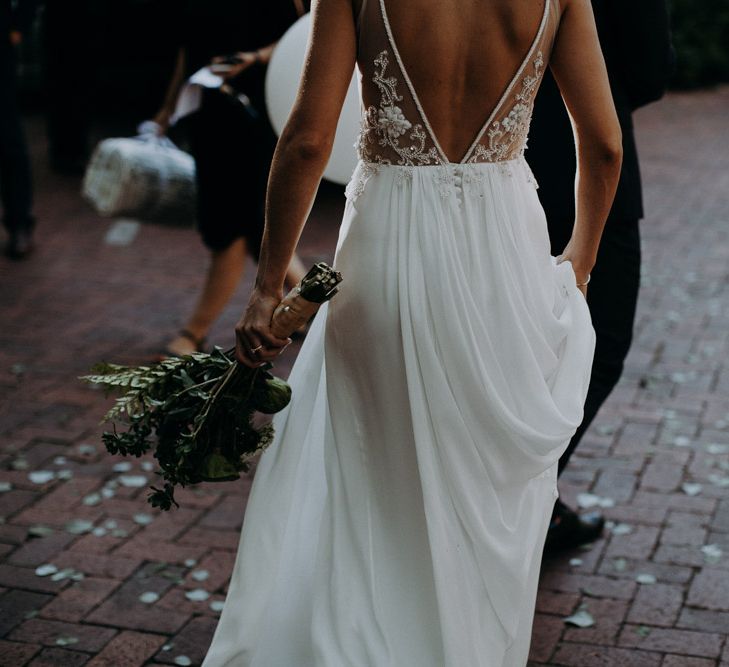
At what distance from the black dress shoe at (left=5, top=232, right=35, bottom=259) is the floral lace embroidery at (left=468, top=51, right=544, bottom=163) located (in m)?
5.60

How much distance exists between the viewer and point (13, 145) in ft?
24.4

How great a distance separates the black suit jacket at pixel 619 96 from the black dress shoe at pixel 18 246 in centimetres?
494

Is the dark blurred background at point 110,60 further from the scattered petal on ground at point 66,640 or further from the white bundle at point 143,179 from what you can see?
the scattered petal on ground at point 66,640

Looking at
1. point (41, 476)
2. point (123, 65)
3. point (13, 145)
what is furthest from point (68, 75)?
point (41, 476)

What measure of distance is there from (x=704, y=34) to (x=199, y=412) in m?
15.2

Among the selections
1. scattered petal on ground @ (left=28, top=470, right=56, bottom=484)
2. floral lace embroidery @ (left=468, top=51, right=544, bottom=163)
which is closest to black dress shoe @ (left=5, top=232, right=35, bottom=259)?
scattered petal on ground @ (left=28, top=470, right=56, bottom=484)

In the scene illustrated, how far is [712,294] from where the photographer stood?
686 cm

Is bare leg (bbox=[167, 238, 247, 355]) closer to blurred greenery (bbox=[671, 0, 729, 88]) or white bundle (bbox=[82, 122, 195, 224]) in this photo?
white bundle (bbox=[82, 122, 195, 224])

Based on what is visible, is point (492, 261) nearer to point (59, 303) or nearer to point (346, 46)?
point (346, 46)

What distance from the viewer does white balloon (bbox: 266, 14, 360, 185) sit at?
3602 millimetres

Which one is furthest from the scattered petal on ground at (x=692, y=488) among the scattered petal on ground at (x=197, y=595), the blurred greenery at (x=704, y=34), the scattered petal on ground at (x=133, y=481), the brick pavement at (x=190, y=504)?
the blurred greenery at (x=704, y=34)

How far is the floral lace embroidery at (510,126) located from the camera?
2.61m

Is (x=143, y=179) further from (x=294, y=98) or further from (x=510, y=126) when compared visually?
(x=510, y=126)

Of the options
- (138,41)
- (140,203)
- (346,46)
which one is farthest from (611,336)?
(138,41)
